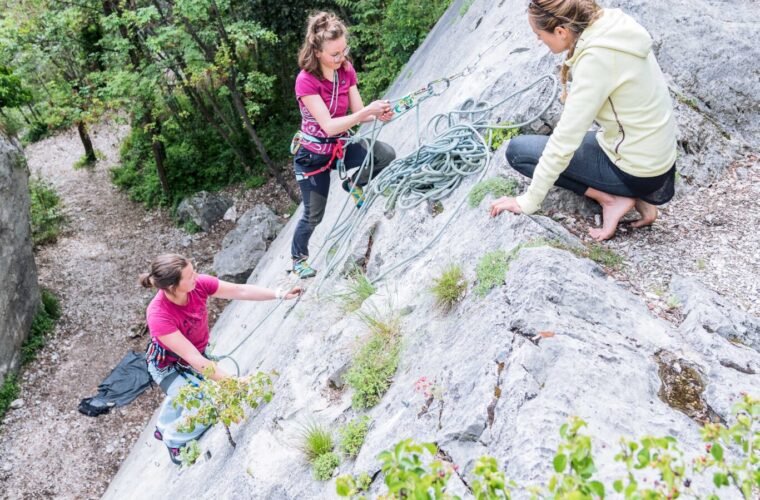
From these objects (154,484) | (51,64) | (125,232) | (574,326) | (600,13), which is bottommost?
(125,232)

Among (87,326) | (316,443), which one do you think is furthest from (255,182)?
(316,443)

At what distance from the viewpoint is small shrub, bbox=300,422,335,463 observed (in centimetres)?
330

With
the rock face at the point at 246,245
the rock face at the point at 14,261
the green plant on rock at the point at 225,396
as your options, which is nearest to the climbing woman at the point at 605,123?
the green plant on rock at the point at 225,396

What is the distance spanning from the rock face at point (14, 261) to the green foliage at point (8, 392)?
0.44 feet

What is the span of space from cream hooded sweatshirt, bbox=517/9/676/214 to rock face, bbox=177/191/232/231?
1209 centimetres

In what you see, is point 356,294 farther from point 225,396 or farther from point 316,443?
point 316,443

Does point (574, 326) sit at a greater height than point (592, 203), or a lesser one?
greater

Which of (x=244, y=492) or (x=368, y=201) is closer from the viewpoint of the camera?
(x=244, y=492)

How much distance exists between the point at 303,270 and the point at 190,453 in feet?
5.75

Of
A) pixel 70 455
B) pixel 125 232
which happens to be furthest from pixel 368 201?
pixel 125 232

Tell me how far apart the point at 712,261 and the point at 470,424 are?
2.00m

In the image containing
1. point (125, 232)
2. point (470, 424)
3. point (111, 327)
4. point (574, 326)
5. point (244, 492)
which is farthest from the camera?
point (125, 232)

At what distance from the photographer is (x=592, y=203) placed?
155 inches

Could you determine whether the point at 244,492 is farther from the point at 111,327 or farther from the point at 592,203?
the point at 111,327
